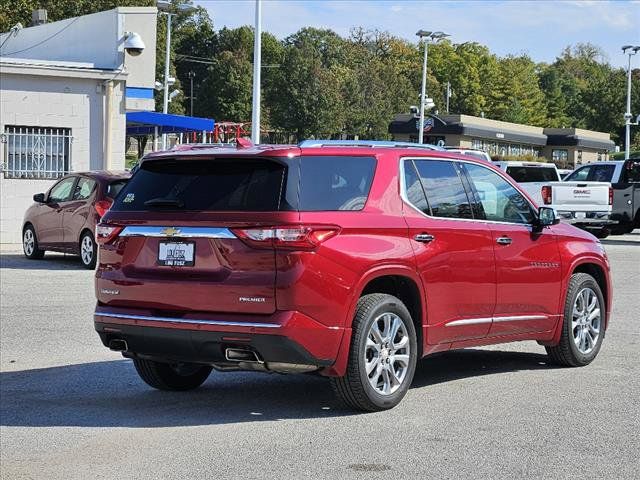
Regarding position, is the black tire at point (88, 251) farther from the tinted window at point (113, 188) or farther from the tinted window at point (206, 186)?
the tinted window at point (206, 186)

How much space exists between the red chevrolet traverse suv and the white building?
17.2m

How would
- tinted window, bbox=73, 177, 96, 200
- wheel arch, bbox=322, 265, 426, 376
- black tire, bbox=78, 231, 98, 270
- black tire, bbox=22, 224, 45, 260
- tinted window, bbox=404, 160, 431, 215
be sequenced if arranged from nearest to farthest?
wheel arch, bbox=322, 265, 426, 376 < tinted window, bbox=404, 160, 431, 215 < black tire, bbox=78, 231, 98, 270 < tinted window, bbox=73, 177, 96, 200 < black tire, bbox=22, 224, 45, 260

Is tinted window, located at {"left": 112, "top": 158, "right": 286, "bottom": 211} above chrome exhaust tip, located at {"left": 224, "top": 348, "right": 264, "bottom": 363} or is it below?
above

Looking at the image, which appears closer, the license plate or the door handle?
the license plate

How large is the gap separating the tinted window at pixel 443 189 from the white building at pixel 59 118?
1788cm

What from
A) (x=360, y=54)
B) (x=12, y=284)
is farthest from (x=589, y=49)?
(x=12, y=284)

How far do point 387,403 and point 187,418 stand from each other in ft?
4.44

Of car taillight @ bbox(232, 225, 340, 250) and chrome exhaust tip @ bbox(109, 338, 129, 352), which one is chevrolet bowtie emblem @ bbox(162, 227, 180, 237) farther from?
chrome exhaust tip @ bbox(109, 338, 129, 352)

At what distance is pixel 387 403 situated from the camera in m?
7.44

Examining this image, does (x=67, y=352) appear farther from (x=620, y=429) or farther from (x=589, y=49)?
(x=589, y=49)

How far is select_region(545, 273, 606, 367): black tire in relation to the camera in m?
9.18

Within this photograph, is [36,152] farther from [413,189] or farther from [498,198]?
[413,189]

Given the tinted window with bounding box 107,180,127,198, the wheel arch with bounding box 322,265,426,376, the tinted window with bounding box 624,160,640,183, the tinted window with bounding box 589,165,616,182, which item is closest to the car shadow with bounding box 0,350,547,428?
the wheel arch with bounding box 322,265,426,376

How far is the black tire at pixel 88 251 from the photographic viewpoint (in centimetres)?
1867
